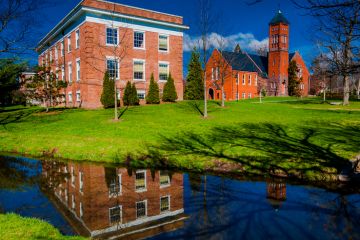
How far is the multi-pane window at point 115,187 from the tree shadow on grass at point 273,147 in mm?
2378

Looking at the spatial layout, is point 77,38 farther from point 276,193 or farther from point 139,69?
point 276,193

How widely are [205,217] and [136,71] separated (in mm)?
26288

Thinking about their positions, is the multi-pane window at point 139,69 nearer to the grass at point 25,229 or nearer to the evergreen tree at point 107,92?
the evergreen tree at point 107,92

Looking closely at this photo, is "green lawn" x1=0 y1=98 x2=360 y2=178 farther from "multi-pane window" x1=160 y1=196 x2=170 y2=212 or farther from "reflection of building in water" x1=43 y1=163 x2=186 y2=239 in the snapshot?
"multi-pane window" x1=160 y1=196 x2=170 y2=212

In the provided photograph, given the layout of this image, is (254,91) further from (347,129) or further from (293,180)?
(293,180)

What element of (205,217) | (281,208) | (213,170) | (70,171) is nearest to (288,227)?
(281,208)

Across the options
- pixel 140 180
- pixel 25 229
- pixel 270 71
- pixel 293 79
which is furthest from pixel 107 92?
pixel 293 79

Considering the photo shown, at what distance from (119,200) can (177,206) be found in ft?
5.12

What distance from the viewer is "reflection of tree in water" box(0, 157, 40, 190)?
9.55 m

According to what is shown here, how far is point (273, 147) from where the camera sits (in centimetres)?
1188

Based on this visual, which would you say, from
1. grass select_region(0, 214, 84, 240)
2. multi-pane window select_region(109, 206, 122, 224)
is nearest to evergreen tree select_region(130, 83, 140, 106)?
multi-pane window select_region(109, 206, 122, 224)

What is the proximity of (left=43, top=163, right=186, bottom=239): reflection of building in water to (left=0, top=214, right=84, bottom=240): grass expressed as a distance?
0.65 m

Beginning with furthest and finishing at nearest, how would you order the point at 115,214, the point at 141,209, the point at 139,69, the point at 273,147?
1. the point at 139,69
2. the point at 273,147
3. the point at 141,209
4. the point at 115,214

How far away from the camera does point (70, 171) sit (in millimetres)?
11023
